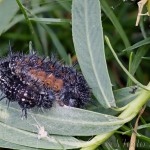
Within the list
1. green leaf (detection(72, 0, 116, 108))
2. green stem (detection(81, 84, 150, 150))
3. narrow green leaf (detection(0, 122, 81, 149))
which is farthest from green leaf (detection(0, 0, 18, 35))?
green stem (detection(81, 84, 150, 150))

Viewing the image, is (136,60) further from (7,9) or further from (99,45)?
(7,9)

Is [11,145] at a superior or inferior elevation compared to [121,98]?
inferior

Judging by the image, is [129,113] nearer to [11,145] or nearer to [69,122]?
[69,122]

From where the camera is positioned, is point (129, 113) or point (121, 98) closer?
point (129, 113)

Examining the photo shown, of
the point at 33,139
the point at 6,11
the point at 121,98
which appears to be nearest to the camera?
the point at 33,139

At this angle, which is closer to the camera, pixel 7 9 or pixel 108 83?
pixel 108 83

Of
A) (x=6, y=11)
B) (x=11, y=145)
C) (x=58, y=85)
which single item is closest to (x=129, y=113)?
(x=58, y=85)

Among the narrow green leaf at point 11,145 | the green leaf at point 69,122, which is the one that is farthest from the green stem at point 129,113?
the narrow green leaf at point 11,145

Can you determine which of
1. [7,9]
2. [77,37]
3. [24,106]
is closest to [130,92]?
[77,37]
